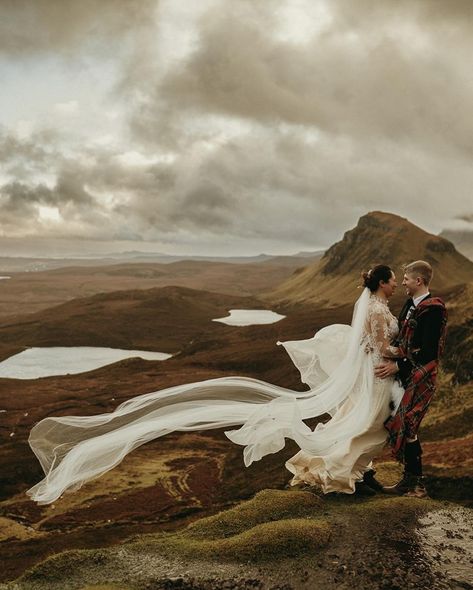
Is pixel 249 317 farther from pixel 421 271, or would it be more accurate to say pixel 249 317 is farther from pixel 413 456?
pixel 421 271

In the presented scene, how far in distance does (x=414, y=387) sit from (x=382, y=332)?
106 centimetres

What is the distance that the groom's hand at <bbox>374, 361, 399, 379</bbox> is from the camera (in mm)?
8391

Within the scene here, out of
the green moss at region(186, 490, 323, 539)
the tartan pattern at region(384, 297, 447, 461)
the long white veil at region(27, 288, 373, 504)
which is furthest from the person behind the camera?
the long white veil at region(27, 288, 373, 504)

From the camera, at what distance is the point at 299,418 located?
875cm

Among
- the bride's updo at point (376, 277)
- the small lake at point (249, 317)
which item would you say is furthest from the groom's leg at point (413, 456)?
the small lake at point (249, 317)

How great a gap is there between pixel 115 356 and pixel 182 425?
94774mm

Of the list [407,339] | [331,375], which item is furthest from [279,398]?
[407,339]

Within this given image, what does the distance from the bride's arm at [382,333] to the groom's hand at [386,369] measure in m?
0.13

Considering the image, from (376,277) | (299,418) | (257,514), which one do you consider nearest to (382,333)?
(376,277)

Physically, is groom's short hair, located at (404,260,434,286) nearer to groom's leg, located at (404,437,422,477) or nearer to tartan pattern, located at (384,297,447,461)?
tartan pattern, located at (384,297,447,461)

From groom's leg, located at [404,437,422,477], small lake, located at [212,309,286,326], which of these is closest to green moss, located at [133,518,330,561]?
groom's leg, located at [404,437,422,477]

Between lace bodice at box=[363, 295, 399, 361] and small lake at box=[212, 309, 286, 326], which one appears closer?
lace bodice at box=[363, 295, 399, 361]

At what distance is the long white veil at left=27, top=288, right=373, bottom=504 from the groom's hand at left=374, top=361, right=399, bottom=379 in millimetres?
196

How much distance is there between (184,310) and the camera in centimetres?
15500
